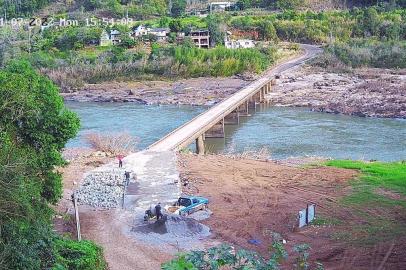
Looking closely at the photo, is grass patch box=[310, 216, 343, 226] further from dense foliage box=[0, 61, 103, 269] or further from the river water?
the river water

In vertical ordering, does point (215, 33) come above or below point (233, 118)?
above

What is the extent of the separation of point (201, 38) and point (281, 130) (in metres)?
30.4

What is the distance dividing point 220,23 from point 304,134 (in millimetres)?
35375

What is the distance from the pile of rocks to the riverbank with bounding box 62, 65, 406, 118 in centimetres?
2225

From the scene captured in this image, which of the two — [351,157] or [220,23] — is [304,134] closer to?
[351,157]

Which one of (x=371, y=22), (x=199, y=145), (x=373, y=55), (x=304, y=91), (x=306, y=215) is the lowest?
(x=304, y=91)

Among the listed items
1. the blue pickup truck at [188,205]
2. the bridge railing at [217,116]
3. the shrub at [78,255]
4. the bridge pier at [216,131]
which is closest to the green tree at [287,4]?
the bridge railing at [217,116]

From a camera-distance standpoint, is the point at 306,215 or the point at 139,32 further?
the point at 139,32

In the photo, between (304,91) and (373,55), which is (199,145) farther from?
(373,55)

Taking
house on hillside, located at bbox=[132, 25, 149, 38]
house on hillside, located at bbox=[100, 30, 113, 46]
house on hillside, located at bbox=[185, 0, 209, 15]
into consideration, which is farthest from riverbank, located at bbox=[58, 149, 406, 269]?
house on hillside, located at bbox=[185, 0, 209, 15]

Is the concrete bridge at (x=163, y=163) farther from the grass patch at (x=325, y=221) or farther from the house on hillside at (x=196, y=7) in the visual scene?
the house on hillside at (x=196, y=7)

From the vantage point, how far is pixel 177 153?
83.7 ft

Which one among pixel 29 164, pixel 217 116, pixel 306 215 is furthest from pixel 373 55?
pixel 29 164

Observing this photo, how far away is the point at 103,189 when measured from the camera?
2078 cm
